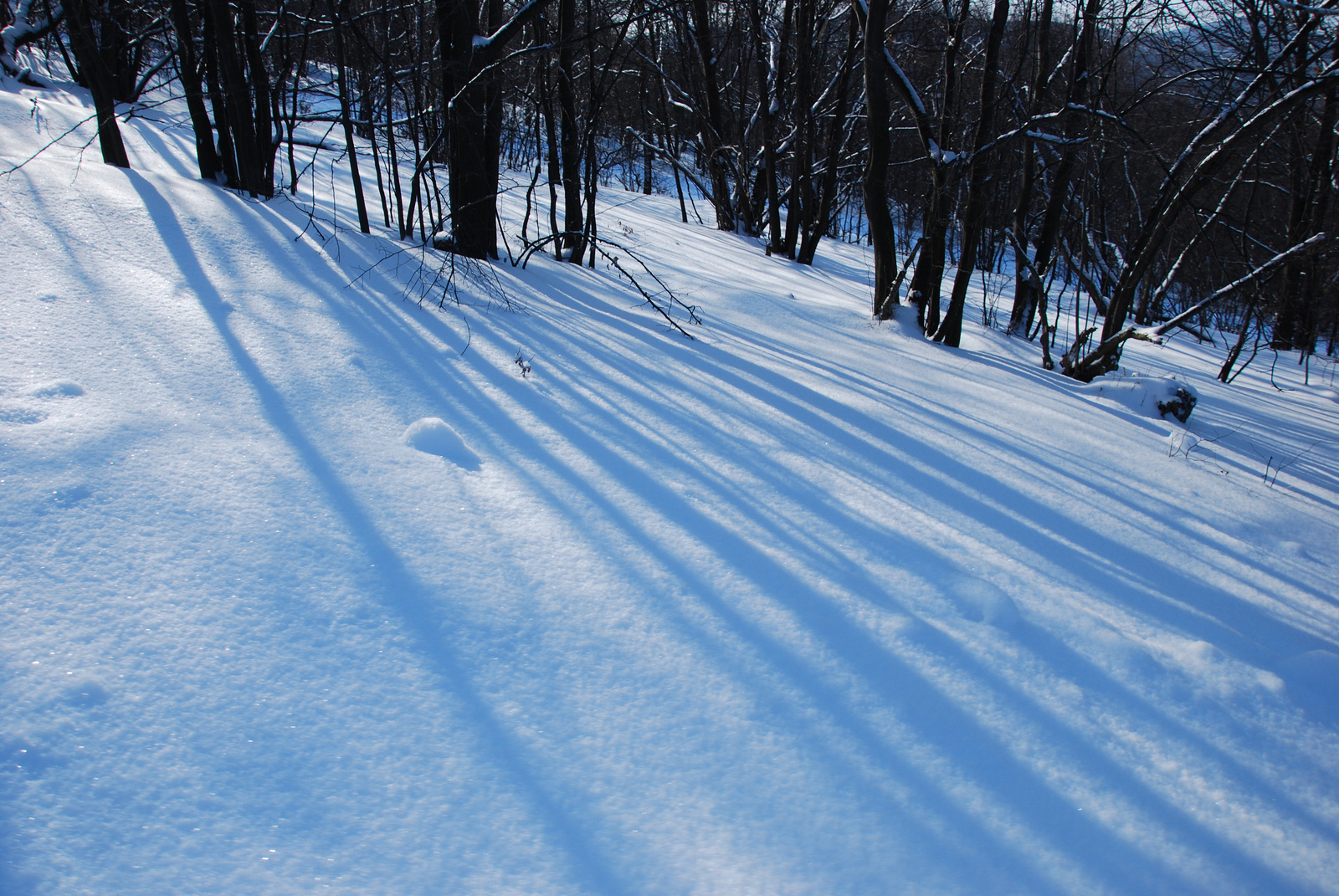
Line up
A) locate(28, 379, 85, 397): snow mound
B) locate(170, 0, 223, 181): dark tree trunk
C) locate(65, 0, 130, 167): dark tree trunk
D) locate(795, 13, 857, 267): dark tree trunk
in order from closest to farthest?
locate(28, 379, 85, 397): snow mound
locate(65, 0, 130, 167): dark tree trunk
locate(170, 0, 223, 181): dark tree trunk
locate(795, 13, 857, 267): dark tree trunk

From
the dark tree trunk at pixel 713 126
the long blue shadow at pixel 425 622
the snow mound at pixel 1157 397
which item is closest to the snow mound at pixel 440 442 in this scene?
the long blue shadow at pixel 425 622

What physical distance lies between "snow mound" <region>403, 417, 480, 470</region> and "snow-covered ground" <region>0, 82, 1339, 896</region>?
0.5 inches

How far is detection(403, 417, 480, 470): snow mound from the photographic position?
2.46 meters

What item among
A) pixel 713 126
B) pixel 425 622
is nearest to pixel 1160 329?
pixel 425 622

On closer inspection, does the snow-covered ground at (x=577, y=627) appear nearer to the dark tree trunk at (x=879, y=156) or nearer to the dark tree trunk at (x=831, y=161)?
the dark tree trunk at (x=879, y=156)

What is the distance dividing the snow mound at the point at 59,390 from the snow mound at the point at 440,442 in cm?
105

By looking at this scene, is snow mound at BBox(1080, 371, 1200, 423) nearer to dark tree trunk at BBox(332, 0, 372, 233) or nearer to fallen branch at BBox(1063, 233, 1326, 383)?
fallen branch at BBox(1063, 233, 1326, 383)

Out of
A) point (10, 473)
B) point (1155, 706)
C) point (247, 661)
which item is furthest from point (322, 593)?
point (1155, 706)

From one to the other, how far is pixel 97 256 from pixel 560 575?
9.99 feet

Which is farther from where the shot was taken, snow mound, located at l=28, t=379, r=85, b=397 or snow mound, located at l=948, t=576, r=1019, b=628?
snow mound, located at l=28, t=379, r=85, b=397

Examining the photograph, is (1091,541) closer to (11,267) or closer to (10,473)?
(10,473)

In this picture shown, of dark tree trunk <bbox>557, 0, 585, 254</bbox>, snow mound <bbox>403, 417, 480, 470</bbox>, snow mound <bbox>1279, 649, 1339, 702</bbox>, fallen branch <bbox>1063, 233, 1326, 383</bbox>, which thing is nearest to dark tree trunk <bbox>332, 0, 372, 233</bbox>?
dark tree trunk <bbox>557, 0, 585, 254</bbox>

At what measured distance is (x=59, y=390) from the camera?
2.26 meters

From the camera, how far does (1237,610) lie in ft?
7.61
